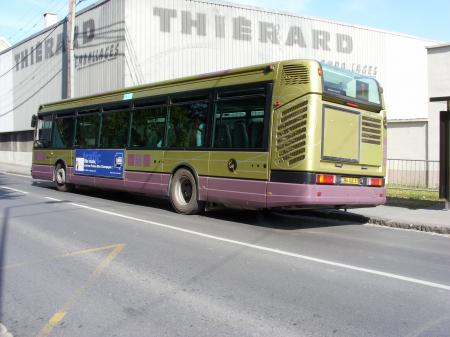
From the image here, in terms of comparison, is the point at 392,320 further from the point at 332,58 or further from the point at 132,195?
the point at 332,58

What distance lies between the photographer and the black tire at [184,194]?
37.3 feet

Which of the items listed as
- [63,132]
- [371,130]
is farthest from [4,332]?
[63,132]

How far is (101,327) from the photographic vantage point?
4473mm

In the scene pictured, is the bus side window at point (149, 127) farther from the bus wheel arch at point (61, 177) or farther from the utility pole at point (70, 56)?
the utility pole at point (70, 56)

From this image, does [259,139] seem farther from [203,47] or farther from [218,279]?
[203,47]

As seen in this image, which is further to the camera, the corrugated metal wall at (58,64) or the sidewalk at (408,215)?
the corrugated metal wall at (58,64)

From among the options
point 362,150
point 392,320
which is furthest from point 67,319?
point 362,150

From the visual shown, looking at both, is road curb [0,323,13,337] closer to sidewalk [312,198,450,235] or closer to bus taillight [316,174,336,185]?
bus taillight [316,174,336,185]

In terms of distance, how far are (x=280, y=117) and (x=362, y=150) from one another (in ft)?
6.58

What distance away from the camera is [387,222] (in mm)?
10648

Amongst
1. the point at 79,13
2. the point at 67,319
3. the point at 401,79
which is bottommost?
the point at 67,319

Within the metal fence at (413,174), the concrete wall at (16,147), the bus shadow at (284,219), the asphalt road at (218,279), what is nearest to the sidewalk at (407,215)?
the bus shadow at (284,219)

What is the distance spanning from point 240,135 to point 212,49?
17.0m

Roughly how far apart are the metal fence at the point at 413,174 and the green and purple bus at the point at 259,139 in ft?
27.2
